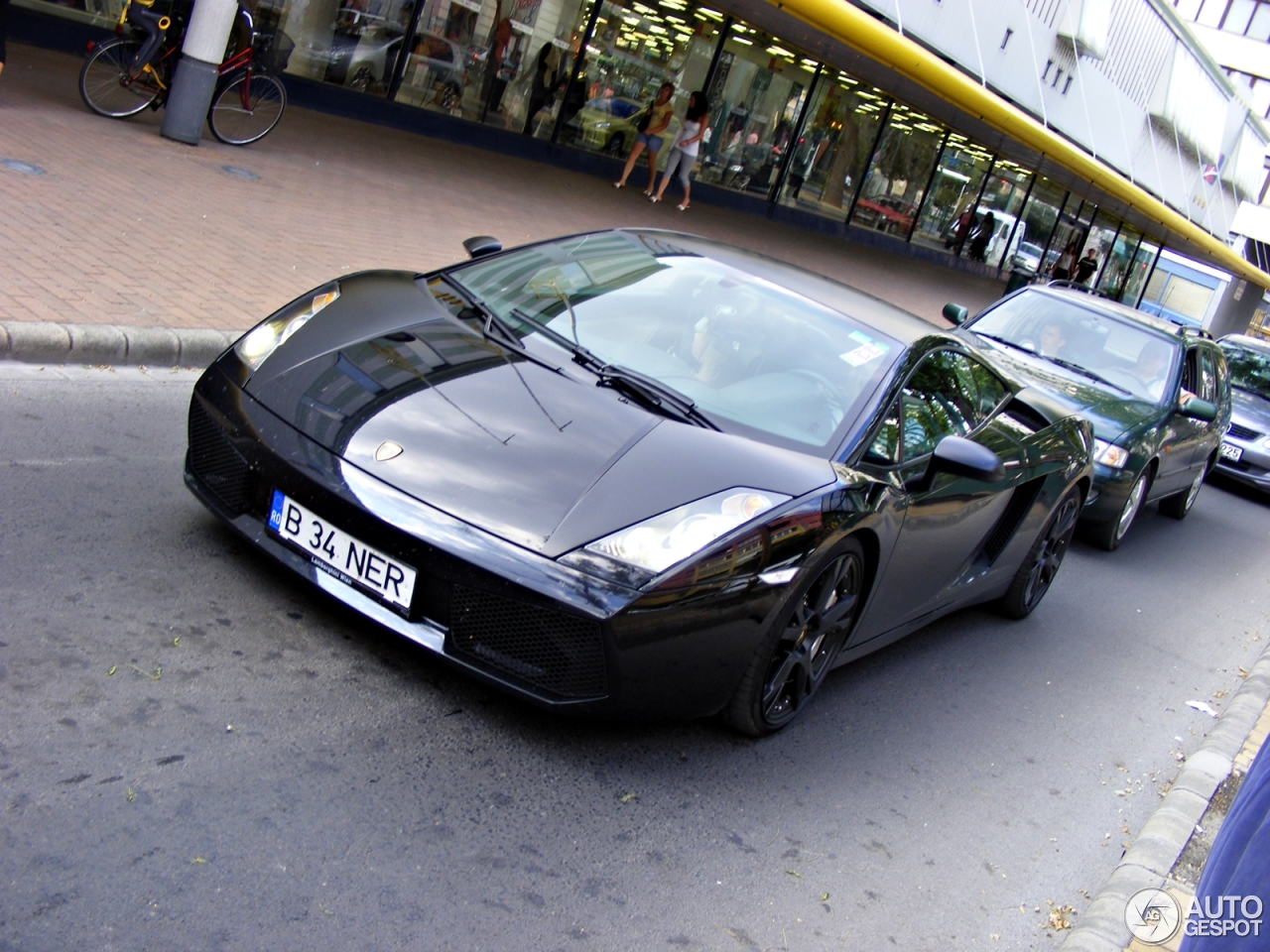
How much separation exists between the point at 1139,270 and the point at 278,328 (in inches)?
1825

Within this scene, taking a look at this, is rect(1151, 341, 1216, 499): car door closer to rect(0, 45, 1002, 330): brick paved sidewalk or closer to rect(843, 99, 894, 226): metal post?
rect(0, 45, 1002, 330): brick paved sidewalk

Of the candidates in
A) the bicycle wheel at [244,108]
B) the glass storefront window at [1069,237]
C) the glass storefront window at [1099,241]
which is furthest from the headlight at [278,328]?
the glass storefront window at [1099,241]

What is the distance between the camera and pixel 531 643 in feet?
11.4

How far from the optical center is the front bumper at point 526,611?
342 centimetres

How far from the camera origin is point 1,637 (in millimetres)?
3391

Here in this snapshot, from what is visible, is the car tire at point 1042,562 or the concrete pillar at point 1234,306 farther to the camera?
the concrete pillar at point 1234,306

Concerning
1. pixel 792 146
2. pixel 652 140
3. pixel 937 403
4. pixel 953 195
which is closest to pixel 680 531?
pixel 937 403

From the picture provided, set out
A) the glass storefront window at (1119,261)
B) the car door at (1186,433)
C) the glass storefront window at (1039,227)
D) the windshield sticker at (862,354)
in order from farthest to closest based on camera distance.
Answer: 1. the glass storefront window at (1119,261)
2. the glass storefront window at (1039,227)
3. the car door at (1186,433)
4. the windshield sticker at (862,354)

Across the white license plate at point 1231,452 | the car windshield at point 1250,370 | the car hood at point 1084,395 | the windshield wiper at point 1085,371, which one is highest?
the car windshield at point 1250,370

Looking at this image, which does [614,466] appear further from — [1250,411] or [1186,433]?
[1250,411]

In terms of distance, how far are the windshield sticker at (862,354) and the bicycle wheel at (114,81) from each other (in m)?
8.68

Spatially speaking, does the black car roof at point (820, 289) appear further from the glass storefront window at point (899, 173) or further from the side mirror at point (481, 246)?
the glass storefront window at point (899, 173)

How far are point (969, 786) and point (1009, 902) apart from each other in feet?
2.38

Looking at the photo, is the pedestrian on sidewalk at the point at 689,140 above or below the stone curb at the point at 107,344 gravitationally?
above
